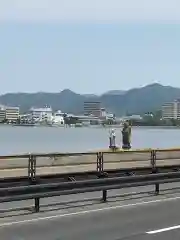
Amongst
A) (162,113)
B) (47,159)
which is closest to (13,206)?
(47,159)

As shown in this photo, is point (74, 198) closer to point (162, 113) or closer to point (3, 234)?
point (3, 234)

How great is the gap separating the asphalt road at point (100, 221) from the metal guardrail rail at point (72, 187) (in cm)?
42

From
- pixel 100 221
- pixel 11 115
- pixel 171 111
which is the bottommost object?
pixel 100 221

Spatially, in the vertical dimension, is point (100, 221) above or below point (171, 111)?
below

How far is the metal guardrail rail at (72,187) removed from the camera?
12828mm

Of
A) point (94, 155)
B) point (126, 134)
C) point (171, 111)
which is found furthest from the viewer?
point (171, 111)

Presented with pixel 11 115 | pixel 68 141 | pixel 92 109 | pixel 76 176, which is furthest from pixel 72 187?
pixel 92 109

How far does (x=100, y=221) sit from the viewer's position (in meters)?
12.3

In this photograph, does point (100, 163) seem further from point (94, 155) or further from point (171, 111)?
point (171, 111)

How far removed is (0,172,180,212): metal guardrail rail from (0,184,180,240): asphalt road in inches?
16.5

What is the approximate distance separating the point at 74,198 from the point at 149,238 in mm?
6278

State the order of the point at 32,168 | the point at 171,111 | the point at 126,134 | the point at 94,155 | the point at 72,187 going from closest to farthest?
1. the point at 72,187
2. the point at 32,168
3. the point at 94,155
4. the point at 126,134
5. the point at 171,111

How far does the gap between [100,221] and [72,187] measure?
8.01 ft

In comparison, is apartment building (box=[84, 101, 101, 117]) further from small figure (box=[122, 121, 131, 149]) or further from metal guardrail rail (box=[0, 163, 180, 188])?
metal guardrail rail (box=[0, 163, 180, 188])
